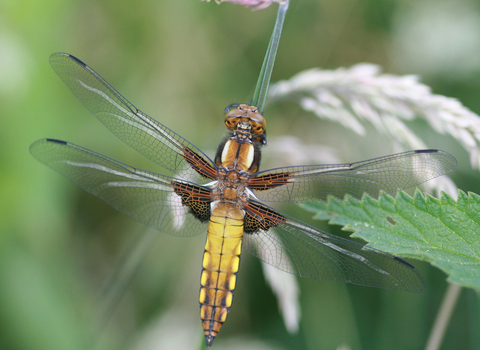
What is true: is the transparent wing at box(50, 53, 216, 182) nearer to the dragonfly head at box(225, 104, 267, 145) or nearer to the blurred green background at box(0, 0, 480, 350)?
the dragonfly head at box(225, 104, 267, 145)

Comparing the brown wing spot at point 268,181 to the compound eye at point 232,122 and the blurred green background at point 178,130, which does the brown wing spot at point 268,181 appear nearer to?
the compound eye at point 232,122

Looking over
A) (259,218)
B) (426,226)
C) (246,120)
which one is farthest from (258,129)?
(426,226)

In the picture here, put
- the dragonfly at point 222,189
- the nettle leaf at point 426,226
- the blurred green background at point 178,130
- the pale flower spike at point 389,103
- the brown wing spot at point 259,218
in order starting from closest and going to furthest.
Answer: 1. the nettle leaf at point 426,226
2. the pale flower spike at point 389,103
3. the dragonfly at point 222,189
4. the brown wing spot at point 259,218
5. the blurred green background at point 178,130

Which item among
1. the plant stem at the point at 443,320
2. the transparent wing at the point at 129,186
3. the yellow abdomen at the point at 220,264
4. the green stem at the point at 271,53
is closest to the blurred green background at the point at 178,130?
the plant stem at the point at 443,320

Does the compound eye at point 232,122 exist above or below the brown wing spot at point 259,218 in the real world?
above

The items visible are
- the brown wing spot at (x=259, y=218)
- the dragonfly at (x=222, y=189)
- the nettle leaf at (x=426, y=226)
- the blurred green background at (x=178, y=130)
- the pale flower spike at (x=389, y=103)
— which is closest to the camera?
the nettle leaf at (x=426, y=226)

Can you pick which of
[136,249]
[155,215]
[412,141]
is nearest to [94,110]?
[155,215]

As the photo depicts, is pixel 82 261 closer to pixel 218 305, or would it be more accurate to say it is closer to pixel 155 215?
pixel 155 215
